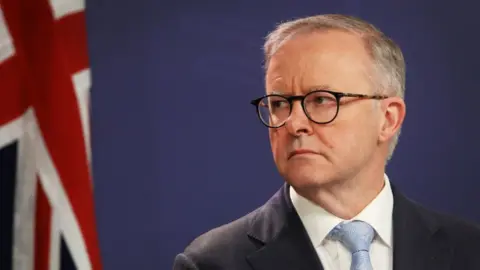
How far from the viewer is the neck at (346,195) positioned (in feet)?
5.28

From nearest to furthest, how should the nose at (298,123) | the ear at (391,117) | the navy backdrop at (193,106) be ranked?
the nose at (298,123) → the ear at (391,117) → the navy backdrop at (193,106)

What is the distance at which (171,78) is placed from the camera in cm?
211

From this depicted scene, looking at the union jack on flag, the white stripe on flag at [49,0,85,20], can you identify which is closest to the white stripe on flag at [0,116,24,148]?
the union jack on flag

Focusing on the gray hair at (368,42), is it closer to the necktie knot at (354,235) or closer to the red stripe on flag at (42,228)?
the necktie knot at (354,235)

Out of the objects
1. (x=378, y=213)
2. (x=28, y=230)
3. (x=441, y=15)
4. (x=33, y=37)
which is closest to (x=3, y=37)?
(x=33, y=37)

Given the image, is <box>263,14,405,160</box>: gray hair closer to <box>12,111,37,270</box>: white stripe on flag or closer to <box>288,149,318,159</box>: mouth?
<box>288,149,318,159</box>: mouth

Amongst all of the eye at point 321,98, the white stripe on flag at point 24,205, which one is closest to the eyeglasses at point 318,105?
the eye at point 321,98

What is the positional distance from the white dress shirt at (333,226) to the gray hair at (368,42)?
0.83 ft

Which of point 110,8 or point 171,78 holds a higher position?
point 110,8

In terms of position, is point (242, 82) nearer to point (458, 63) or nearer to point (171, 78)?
point (171, 78)

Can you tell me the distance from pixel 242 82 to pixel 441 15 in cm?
62

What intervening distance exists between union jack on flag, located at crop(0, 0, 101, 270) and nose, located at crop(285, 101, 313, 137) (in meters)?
0.43

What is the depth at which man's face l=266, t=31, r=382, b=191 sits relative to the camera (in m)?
1.54

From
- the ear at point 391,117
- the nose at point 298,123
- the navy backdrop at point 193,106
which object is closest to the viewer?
the nose at point 298,123
